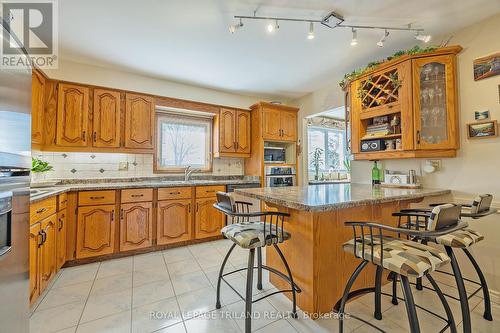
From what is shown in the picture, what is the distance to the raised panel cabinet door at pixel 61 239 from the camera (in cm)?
224

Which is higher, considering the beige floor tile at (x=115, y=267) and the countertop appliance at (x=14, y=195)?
the countertop appliance at (x=14, y=195)

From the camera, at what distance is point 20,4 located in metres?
1.93

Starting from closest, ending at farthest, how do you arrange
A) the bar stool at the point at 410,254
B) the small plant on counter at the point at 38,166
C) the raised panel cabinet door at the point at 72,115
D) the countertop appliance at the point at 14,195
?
the countertop appliance at the point at 14,195 < the bar stool at the point at 410,254 < the small plant on counter at the point at 38,166 < the raised panel cabinet door at the point at 72,115

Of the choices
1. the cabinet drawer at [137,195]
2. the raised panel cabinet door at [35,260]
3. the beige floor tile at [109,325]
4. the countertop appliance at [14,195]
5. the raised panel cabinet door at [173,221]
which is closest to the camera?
the countertop appliance at [14,195]

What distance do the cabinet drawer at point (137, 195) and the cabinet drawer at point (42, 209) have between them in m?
0.73

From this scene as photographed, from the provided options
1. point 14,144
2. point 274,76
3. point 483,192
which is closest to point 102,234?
point 14,144

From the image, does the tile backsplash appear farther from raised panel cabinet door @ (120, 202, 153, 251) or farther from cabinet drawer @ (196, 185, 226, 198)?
cabinet drawer @ (196, 185, 226, 198)

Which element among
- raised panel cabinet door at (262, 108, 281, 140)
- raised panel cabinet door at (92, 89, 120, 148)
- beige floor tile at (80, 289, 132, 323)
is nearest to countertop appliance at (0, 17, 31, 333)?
beige floor tile at (80, 289, 132, 323)

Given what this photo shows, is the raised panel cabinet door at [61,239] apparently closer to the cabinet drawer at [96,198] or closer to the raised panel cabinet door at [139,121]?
the cabinet drawer at [96,198]

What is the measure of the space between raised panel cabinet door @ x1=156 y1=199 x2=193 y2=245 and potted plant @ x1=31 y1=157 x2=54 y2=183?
1.33 metres

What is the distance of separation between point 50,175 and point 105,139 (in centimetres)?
80

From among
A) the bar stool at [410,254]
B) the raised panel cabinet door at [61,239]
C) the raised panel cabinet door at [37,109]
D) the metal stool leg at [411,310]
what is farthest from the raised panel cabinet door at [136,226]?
the metal stool leg at [411,310]

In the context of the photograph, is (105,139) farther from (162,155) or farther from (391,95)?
(391,95)

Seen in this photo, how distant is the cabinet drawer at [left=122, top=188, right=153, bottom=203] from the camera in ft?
9.20
